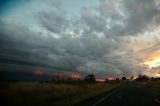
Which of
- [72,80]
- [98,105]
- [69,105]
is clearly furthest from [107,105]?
[72,80]

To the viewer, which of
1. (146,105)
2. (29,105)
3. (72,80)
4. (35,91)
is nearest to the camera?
(29,105)

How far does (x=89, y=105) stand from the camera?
20656 mm

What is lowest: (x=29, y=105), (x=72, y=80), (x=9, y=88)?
(x=29, y=105)

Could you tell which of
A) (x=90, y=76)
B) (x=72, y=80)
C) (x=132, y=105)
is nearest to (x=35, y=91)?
(x=132, y=105)

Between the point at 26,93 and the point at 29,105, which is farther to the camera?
the point at 26,93

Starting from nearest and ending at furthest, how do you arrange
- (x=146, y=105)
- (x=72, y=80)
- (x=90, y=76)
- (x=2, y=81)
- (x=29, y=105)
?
(x=29, y=105) < (x=146, y=105) < (x=2, y=81) < (x=72, y=80) < (x=90, y=76)

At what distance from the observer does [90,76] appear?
121500mm

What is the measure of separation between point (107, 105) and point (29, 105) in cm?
601

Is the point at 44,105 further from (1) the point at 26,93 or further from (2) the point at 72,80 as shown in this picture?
(2) the point at 72,80

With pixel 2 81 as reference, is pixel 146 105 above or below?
below

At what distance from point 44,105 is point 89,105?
3450 millimetres

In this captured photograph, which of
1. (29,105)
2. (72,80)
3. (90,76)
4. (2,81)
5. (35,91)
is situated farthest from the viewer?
(90,76)

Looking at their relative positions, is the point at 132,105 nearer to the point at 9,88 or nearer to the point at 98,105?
the point at 98,105

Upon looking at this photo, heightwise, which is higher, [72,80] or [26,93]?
[72,80]
